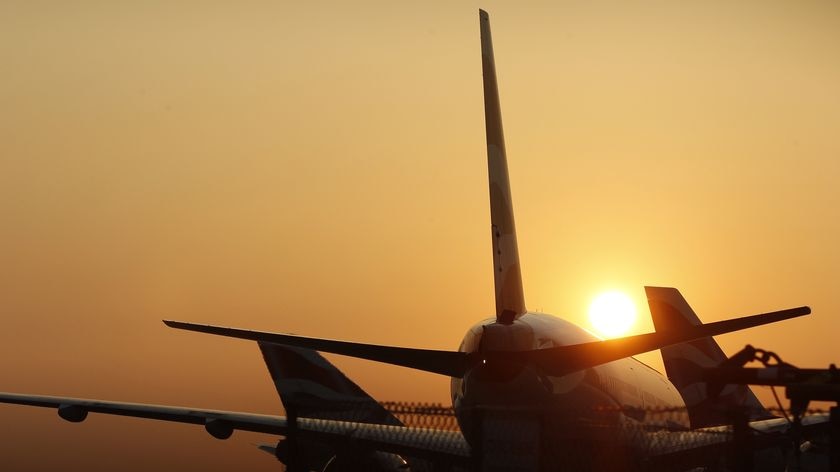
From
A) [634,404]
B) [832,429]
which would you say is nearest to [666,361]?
[634,404]

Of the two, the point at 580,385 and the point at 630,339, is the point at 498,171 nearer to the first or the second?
the point at 580,385

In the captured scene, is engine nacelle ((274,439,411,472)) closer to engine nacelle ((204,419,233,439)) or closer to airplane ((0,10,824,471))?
airplane ((0,10,824,471))

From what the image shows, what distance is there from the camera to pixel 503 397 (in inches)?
1289

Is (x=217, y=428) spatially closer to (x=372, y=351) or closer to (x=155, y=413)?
(x=155, y=413)

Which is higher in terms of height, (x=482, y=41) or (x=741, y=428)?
(x=482, y=41)

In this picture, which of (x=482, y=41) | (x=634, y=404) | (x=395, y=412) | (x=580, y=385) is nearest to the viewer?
(x=395, y=412)

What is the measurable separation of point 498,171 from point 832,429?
69.1 ft

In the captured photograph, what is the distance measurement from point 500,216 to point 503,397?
7952mm

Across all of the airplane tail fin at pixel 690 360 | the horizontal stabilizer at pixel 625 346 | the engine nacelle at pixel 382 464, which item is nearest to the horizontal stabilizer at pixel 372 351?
the horizontal stabilizer at pixel 625 346

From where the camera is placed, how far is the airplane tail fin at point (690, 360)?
5053cm

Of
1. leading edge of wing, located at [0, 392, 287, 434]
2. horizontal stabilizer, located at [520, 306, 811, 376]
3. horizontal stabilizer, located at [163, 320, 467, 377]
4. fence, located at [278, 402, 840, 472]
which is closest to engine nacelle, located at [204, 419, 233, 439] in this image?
leading edge of wing, located at [0, 392, 287, 434]

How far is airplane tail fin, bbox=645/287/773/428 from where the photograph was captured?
5053 centimetres

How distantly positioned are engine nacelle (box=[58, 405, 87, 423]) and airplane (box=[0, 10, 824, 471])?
0.18 feet

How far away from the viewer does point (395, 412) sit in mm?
23375
